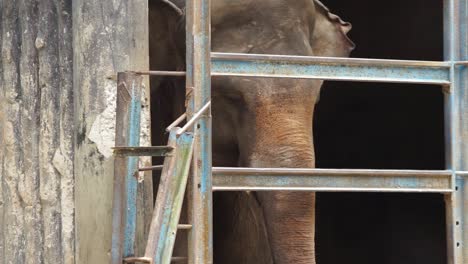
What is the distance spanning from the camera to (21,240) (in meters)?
4.92

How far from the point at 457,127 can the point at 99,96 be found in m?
1.20

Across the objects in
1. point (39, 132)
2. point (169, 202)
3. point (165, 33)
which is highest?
point (165, 33)

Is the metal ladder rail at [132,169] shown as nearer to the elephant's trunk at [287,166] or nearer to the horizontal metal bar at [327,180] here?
the horizontal metal bar at [327,180]

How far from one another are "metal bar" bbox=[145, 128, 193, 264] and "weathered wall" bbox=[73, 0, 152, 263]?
0.43m

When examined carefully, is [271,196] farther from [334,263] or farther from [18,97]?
[334,263]

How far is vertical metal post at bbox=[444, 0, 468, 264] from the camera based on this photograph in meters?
4.93

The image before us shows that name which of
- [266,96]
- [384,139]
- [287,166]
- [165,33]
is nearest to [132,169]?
[287,166]

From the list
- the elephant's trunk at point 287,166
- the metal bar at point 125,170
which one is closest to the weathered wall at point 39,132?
the metal bar at point 125,170

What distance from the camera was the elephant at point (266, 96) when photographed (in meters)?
5.25

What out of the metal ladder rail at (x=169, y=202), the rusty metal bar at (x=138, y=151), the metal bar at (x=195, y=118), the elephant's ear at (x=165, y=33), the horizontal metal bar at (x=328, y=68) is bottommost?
the metal ladder rail at (x=169, y=202)

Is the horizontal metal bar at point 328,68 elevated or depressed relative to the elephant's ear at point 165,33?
depressed

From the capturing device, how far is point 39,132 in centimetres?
489

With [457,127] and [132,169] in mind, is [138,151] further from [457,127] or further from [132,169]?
[457,127]

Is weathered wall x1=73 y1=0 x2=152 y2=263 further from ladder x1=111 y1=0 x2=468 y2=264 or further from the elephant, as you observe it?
the elephant
